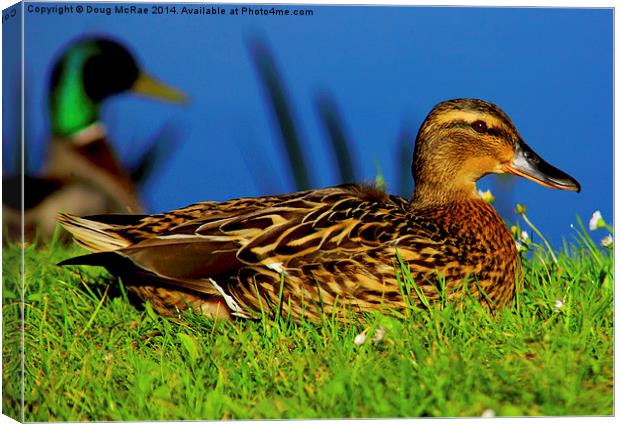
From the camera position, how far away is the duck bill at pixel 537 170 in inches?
190

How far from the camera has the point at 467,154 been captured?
5004 millimetres

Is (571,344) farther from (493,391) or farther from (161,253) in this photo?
(161,253)

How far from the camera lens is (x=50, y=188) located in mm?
5406

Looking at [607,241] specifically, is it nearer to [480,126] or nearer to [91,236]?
[480,126]

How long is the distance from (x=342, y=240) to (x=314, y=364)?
60 cm

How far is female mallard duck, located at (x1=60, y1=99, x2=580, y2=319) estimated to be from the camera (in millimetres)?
4707

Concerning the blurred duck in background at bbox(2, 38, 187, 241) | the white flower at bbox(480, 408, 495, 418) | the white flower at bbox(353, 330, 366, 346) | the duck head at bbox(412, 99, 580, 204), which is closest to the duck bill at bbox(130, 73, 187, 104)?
the blurred duck in background at bbox(2, 38, 187, 241)

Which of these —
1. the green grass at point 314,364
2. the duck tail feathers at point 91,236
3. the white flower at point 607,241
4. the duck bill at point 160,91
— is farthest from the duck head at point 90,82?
the white flower at point 607,241

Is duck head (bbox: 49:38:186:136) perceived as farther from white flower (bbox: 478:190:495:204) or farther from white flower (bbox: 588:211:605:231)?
white flower (bbox: 588:211:605:231)

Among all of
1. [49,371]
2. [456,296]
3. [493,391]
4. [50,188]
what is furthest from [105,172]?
[493,391]

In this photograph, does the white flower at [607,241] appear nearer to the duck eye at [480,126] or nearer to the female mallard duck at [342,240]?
the female mallard duck at [342,240]

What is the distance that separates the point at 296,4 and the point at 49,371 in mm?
1604

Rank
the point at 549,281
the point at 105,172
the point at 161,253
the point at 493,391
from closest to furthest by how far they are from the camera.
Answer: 1. the point at 493,391
2. the point at 161,253
3. the point at 549,281
4. the point at 105,172

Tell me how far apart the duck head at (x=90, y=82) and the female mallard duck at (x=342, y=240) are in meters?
0.55
